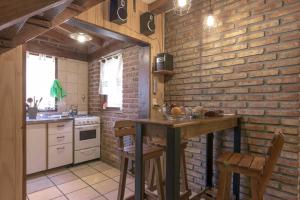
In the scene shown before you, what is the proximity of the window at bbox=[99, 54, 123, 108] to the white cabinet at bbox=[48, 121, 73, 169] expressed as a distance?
869mm

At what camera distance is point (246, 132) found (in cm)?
217

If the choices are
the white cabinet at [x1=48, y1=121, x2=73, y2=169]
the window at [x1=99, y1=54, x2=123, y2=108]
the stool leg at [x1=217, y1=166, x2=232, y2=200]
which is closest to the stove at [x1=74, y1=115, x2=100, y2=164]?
the white cabinet at [x1=48, y1=121, x2=73, y2=169]

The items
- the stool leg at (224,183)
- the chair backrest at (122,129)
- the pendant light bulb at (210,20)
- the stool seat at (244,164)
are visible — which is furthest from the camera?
the pendant light bulb at (210,20)

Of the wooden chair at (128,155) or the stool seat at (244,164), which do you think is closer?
the stool seat at (244,164)

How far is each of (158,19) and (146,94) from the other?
3.88ft

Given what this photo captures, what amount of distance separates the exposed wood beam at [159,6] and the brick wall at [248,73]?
299mm

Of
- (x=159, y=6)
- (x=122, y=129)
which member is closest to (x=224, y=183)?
(x=122, y=129)

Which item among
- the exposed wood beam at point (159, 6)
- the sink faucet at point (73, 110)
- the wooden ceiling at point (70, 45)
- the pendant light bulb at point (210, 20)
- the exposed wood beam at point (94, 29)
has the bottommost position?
the sink faucet at point (73, 110)

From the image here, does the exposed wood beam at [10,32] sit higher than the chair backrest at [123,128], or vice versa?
the exposed wood beam at [10,32]

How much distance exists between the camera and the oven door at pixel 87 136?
3.62 metres

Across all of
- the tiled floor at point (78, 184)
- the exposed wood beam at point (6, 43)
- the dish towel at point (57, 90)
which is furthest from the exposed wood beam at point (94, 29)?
the tiled floor at point (78, 184)

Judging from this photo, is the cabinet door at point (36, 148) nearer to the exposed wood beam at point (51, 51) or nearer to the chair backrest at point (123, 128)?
the exposed wood beam at point (51, 51)

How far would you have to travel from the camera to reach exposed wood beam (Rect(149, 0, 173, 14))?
257 cm

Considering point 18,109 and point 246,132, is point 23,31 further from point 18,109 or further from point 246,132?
point 246,132
